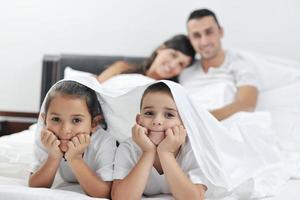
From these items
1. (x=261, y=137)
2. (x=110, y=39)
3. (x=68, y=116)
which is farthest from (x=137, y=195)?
(x=110, y=39)

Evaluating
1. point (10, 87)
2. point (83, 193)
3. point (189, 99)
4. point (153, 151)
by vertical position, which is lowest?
point (10, 87)

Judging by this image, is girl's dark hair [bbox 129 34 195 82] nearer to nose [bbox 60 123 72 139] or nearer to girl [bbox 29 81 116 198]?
girl [bbox 29 81 116 198]

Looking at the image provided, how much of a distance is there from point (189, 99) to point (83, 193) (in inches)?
15.2

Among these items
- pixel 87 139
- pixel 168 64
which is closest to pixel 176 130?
pixel 87 139

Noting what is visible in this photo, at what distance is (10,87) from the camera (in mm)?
2900

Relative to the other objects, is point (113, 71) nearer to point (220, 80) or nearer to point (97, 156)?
point (220, 80)

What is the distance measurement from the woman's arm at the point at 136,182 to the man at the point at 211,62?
3.32ft

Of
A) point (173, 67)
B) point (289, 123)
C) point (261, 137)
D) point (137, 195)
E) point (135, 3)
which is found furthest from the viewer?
point (135, 3)

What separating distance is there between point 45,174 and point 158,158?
311mm

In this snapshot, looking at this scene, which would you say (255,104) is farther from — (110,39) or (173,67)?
(110,39)

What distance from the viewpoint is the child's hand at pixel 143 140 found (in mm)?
1256

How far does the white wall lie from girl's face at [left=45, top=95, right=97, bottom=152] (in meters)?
1.50

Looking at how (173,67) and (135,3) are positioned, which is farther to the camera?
(135,3)

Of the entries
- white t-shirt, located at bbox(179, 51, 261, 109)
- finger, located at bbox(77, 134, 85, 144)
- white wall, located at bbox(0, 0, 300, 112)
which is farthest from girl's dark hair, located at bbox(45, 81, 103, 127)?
white wall, located at bbox(0, 0, 300, 112)
